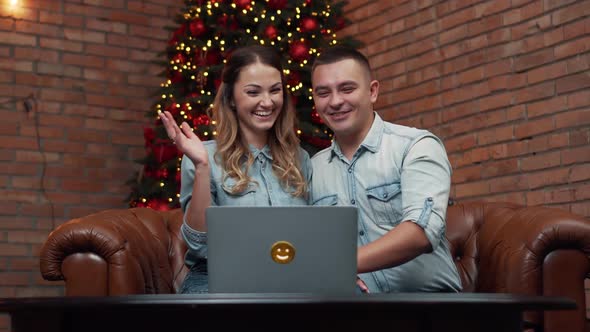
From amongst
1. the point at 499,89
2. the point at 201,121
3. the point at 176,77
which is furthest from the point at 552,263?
the point at 176,77

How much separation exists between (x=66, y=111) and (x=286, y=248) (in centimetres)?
Answer: 405

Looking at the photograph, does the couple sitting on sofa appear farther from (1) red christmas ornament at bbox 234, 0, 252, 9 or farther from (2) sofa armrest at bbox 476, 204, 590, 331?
(1) red christmas ornament at bbox 234, 0, 252, 9

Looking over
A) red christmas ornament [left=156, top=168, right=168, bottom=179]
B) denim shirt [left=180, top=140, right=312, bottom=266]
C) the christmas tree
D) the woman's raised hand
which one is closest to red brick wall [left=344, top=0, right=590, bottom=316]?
the christmas tree

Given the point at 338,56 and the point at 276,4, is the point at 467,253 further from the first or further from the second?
the point at 276,4

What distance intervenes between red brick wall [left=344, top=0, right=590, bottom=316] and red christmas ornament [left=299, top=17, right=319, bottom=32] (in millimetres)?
556

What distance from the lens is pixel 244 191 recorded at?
2.71m

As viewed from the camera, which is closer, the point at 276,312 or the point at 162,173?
the point at 276,312

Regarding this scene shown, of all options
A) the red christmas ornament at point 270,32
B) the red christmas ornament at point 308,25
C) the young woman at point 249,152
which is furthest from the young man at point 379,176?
the red christmas ornament at point 308,25

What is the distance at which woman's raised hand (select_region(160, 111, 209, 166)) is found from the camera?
2375 mm

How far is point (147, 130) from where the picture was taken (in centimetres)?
Answer: 521

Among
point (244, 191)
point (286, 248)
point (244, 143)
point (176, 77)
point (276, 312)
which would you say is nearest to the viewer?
point (276, 312)

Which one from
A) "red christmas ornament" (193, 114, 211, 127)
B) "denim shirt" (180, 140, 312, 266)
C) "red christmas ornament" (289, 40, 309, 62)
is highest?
"red christmas ornament" (289, 40, 309, 62)

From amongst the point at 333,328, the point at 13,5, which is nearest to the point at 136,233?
the point at 333,328

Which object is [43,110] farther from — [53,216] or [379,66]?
[379,66]
